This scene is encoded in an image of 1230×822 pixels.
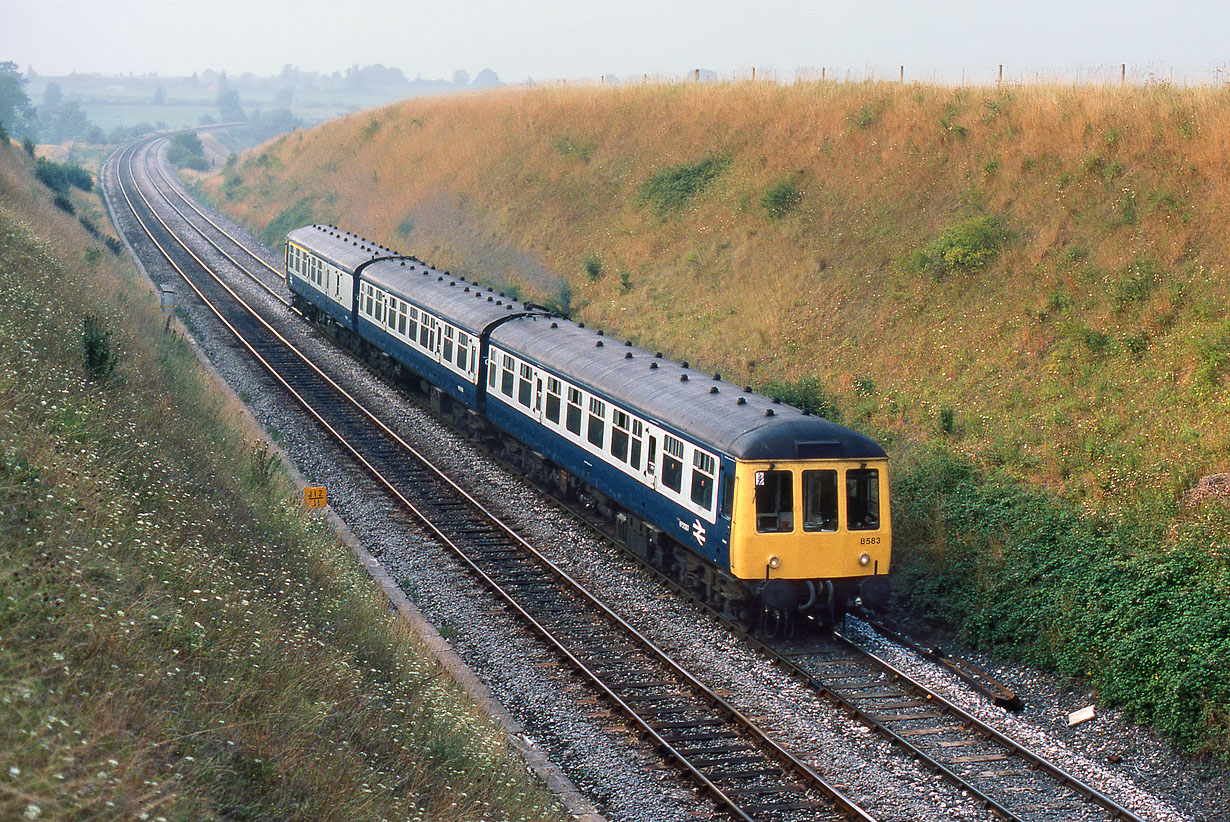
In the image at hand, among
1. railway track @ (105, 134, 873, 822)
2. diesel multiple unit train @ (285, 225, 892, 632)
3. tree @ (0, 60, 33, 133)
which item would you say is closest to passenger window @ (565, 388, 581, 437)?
diesel multiple unit train @ (285, 225, 892, 632)

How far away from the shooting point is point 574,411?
18641 mm

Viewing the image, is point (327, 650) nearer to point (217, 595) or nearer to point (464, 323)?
point (217, 595)

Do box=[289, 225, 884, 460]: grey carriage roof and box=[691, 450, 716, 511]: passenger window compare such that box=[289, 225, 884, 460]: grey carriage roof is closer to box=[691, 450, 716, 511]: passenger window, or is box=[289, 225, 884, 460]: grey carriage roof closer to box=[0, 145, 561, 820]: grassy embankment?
box=[691, 450, 716, 511]: passenger window

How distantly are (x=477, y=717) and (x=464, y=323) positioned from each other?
12.7m

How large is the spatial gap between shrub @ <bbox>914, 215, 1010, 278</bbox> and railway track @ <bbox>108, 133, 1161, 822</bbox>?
1206 centimetres

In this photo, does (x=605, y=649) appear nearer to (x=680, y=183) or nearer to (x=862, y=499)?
(x=862, y=499)

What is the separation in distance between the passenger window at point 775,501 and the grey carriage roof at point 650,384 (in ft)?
0.90

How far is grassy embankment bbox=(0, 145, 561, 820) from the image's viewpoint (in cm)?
670

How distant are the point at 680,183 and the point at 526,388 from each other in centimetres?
1811

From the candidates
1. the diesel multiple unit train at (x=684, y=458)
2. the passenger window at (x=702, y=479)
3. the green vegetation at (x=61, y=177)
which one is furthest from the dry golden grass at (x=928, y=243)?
the green vegetation at (x=61, y=177)

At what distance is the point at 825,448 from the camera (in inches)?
562

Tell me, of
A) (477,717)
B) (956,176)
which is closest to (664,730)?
(477,717)

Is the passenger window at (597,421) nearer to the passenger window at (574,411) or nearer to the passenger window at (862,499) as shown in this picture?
the passenger window at (574,411)

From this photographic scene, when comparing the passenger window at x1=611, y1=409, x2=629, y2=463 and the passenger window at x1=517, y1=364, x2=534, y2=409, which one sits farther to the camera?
the passenger window at x1=517, y1=364, x2=534, y2=409
